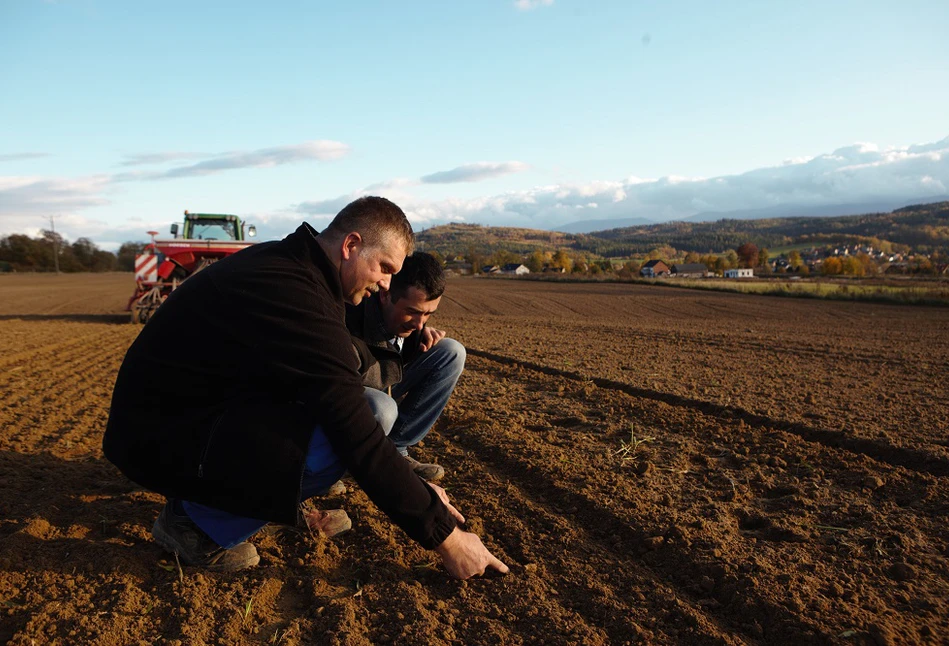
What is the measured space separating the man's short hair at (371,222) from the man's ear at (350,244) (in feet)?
0.07

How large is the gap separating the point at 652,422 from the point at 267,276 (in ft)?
11.5

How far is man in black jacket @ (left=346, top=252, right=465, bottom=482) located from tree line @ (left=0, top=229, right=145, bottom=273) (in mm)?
57373

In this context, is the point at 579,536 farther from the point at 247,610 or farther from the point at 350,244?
the point at 350,244

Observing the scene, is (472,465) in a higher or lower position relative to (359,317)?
lower

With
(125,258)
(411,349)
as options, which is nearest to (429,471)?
(411,349)

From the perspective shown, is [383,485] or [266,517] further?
[266,517]

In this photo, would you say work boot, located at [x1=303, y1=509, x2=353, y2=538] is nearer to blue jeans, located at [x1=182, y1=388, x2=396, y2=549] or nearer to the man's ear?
blue jeans, located at [x1=182, y1=388, x2=396, y2=549]

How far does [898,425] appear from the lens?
4.91 meters

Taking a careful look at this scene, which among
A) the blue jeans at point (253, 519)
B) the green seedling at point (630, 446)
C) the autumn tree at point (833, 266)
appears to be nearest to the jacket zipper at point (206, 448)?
the blue jeans at point (253, 519)

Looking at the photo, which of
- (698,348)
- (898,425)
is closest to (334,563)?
(898,425)

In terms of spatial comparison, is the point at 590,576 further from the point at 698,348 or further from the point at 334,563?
the point at 698,348

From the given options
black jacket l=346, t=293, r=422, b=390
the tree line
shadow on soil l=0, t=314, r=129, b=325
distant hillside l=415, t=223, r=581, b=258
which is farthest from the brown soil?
distant hillside l=415, t=223, r=581, b=258

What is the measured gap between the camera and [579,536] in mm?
3033

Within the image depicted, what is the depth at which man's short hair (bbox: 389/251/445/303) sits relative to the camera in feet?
11.3
